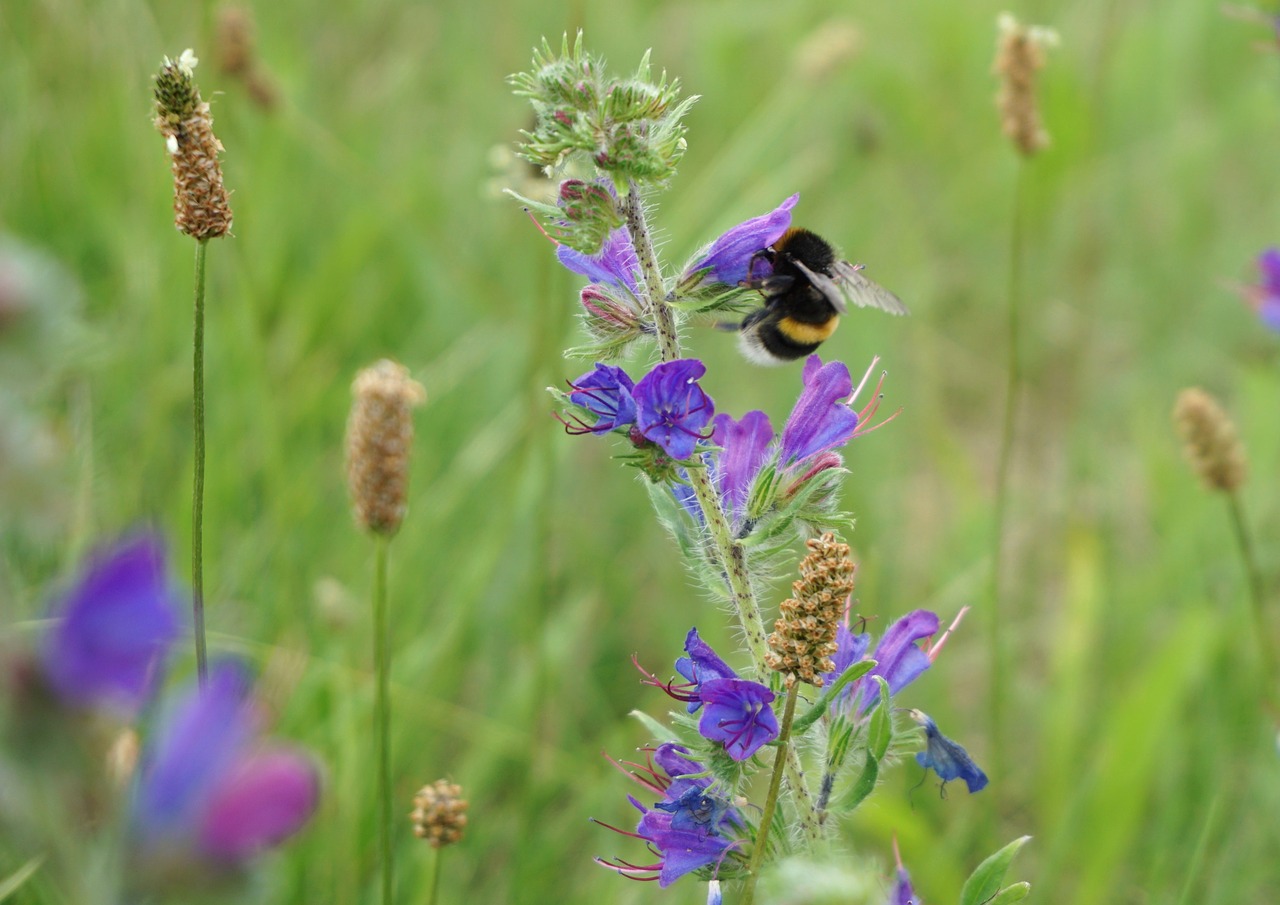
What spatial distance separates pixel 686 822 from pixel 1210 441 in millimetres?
1718

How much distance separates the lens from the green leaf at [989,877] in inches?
63.7

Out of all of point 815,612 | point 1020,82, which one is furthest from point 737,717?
point 1020,82

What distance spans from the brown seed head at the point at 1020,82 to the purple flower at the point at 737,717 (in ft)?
5.93

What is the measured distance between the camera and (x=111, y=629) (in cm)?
80

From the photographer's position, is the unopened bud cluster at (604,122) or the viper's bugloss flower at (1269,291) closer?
the unopened bud cluster at (604,122)

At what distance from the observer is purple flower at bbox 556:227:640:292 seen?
72.7 inches

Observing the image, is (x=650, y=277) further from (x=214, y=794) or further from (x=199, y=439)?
(x=214, y=794)

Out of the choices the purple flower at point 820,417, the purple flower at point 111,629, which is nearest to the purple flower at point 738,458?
the purple flower at point 820,417

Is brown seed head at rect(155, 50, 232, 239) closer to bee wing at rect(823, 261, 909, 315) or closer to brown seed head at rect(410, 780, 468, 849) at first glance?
brown seed head at rect(410, 780, 468, 849)

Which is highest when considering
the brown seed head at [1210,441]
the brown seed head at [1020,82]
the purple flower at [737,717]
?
the brown seed head at [1020,82]

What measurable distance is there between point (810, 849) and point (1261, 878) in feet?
5.47

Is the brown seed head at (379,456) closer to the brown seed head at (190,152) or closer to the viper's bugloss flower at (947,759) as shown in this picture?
the brown seed head at (190,152)

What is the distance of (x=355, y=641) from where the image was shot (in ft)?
10.8

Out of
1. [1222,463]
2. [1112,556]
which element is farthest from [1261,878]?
[1112,556]
